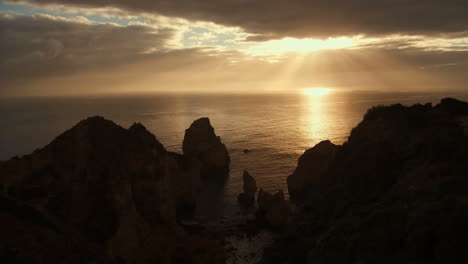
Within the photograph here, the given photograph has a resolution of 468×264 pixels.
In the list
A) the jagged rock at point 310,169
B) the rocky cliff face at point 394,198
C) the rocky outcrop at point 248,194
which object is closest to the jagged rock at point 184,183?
the rocky outcrop at point 248,194

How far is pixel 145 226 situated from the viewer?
26.5 meters

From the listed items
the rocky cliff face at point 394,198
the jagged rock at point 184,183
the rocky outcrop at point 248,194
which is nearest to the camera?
the rocky cliff face at point 394,198

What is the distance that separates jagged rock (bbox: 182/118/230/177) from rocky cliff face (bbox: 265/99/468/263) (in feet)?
117

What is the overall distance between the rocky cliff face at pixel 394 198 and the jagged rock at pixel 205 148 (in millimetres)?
35726

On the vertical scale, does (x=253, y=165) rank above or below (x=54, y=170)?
below

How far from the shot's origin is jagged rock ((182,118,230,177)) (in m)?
68.6

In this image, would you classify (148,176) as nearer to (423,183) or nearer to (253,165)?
(423,183)

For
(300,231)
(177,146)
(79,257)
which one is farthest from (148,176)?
(177,146)

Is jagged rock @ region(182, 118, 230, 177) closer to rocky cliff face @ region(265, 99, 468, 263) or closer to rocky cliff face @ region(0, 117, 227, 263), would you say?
rocky cliff face @ region(265, 99, 468, 263)

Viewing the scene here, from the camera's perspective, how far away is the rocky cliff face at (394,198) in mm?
11898

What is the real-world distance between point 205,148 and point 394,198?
5261 centimetres

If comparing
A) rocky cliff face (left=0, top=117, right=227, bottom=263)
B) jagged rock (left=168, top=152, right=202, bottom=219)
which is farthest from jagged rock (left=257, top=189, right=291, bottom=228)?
rocky cliff face (left=0, top=117, right=227, bottom=263)

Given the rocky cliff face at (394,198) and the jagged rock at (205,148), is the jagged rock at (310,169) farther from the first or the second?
the jagged rock at (205,148)

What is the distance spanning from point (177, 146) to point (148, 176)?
60.5 metres
